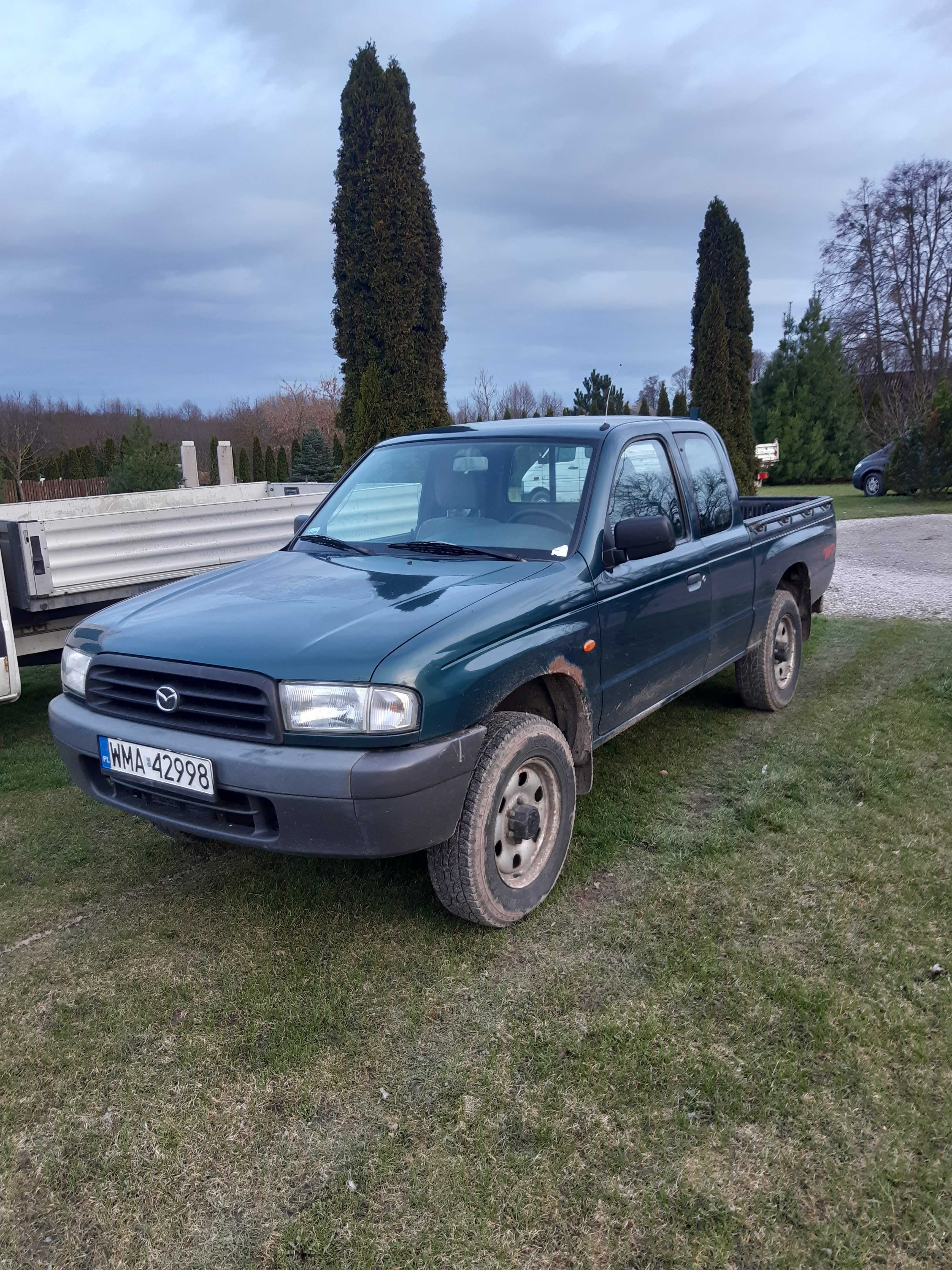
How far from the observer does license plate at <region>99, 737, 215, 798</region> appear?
2.80m

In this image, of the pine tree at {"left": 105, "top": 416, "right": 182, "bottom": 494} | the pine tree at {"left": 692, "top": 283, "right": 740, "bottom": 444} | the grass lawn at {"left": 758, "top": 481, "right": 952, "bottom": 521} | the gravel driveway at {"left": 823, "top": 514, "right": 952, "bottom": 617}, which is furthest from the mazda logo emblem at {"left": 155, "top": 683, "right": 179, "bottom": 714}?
the pine tree at {"left": 692, "top": 283, "right": 740, "bottom": 444}

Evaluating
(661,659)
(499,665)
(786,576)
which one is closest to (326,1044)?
(499,665)

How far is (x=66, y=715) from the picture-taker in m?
3.31

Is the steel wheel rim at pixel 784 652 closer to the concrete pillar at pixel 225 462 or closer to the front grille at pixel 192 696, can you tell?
the front grille at pixel 192 696

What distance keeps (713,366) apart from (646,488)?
65.0 ft

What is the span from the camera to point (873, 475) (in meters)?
23.4

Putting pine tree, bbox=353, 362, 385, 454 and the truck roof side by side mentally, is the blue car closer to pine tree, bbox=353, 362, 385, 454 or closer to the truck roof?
pine tree, bbox=353, 362, 385, 454

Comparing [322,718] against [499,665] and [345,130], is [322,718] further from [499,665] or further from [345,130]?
[345,130]

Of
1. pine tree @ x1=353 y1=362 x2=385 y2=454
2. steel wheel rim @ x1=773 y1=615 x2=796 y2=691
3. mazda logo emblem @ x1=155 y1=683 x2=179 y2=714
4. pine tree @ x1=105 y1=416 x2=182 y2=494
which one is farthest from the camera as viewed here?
pine tree @ x1=105 y1=416 x2=182 y2=494

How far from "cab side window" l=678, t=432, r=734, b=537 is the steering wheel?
3.87 ft

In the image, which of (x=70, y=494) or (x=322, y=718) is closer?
(x=322, y=718)

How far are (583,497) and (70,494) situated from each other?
996 inches

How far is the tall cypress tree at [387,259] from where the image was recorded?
42.5ft

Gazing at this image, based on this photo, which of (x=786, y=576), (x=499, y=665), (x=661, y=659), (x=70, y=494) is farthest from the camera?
(x=70, y=494)
